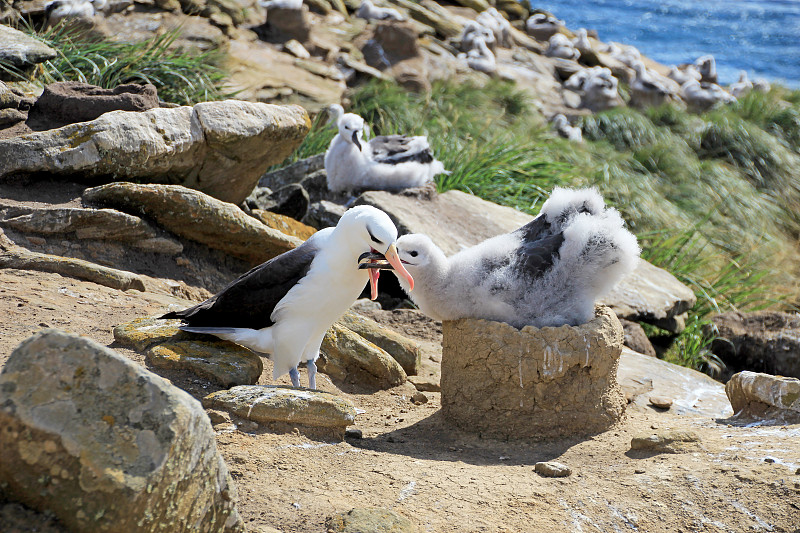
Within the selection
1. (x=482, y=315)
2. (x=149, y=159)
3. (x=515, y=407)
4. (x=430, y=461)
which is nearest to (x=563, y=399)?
(x=515, y=407)

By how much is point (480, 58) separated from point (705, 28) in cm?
2058

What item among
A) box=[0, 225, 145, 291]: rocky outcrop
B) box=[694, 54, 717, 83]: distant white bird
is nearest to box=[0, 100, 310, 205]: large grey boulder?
box=[0, 225, 145, 291]: rocky outcrop

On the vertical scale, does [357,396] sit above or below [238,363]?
below

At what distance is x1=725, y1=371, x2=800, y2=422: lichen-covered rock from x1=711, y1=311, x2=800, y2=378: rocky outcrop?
2942mm

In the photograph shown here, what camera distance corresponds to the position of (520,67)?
65.0 feet

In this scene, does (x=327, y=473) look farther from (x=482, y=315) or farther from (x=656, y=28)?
(x=656, y=28)

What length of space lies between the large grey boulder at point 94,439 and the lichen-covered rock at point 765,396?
3.35 metres

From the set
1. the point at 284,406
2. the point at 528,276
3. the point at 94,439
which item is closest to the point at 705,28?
the point at 528,276

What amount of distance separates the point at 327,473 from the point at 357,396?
4.77 ft

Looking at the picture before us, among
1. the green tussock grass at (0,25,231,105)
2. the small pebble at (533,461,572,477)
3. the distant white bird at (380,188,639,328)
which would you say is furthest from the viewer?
the green tussock grass at (0,25,231,105)

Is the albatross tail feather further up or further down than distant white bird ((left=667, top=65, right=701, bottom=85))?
further up

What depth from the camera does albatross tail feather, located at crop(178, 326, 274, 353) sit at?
4.27m

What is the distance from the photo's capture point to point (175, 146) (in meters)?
6.02

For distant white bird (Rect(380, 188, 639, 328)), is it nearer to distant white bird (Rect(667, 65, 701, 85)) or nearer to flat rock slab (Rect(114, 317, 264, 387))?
flat rock slab (Rect(114, 317, 264, 387))
